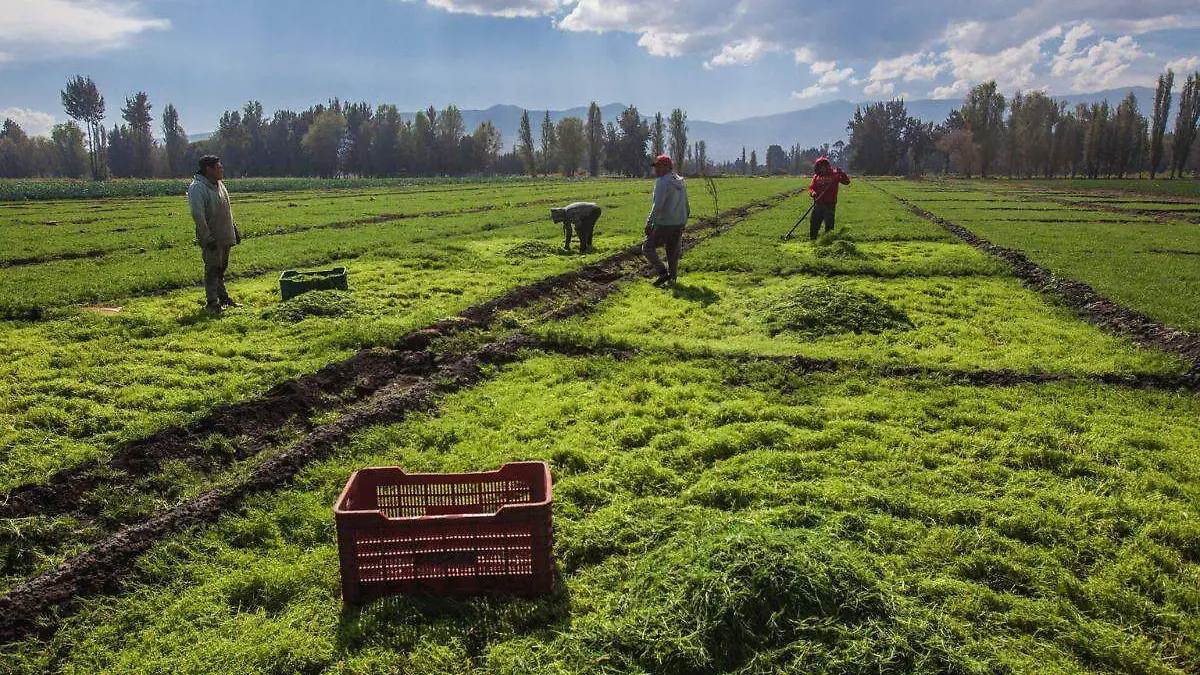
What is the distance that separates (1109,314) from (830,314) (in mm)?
4872

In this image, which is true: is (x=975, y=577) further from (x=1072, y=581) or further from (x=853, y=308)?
(x=853, y=308)

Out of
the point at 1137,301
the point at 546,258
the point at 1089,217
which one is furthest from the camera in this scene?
the point at 1089,217

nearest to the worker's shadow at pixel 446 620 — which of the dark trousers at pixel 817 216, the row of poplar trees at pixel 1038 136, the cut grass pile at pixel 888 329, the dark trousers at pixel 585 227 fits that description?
the cut grass pile at pixel 888 329

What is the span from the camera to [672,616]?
3.47 metres

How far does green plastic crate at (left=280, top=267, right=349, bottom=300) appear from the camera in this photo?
11.4 meters

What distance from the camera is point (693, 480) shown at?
5.41 metres

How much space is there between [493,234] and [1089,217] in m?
25.2

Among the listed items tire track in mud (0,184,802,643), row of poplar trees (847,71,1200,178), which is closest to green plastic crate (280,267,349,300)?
tire track in mud (0,184,802,643)

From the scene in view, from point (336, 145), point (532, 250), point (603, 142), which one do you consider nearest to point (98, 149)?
point (336, 145)

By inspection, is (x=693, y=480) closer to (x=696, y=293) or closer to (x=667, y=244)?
(x=696, y=293)

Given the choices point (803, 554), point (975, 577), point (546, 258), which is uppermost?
point (546, 258)

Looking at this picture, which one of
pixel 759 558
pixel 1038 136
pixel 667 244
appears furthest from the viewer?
pixel 1038 136

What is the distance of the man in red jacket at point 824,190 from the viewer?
17.9 m

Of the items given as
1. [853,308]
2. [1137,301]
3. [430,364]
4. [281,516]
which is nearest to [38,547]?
[281,516]
